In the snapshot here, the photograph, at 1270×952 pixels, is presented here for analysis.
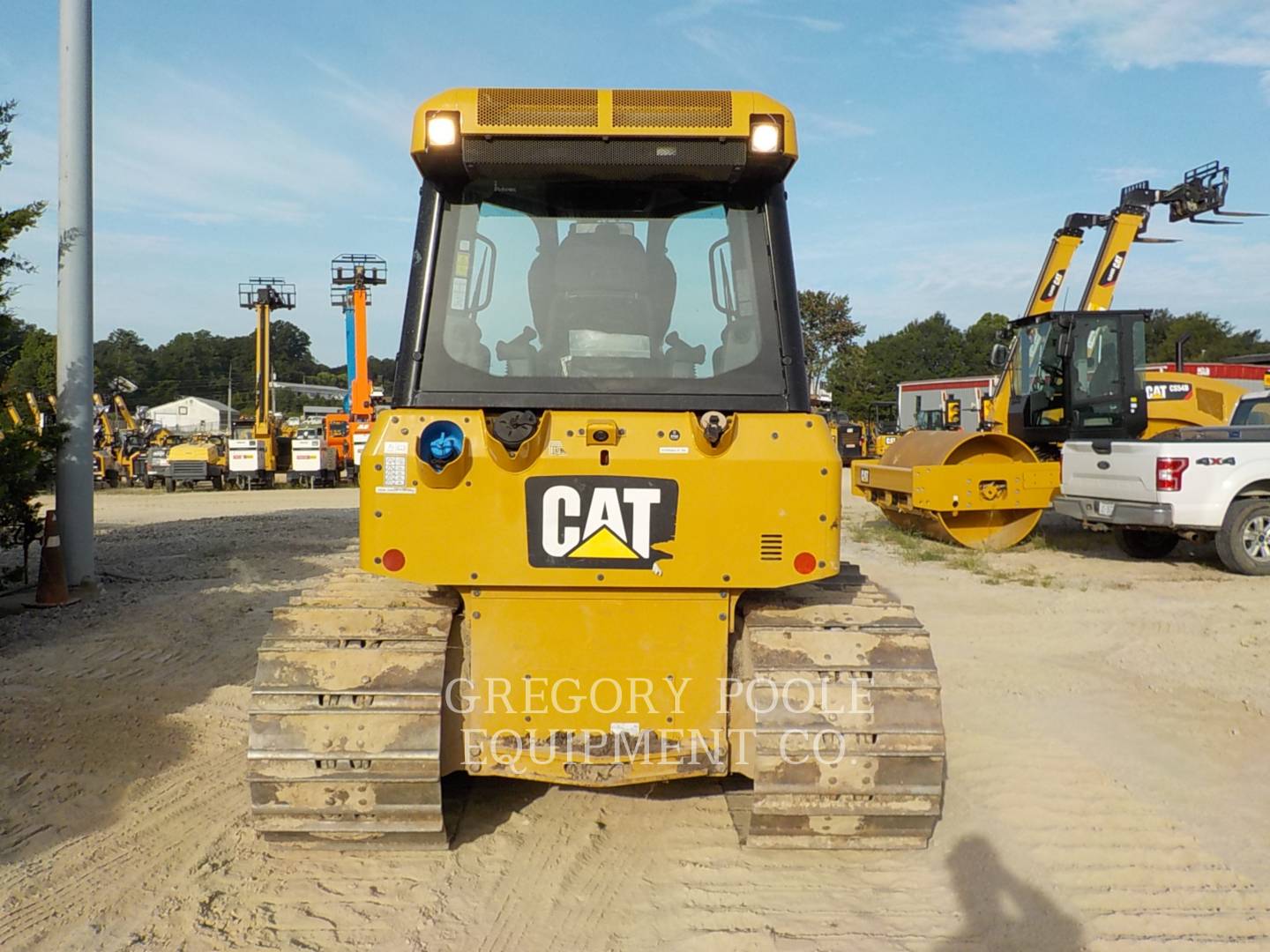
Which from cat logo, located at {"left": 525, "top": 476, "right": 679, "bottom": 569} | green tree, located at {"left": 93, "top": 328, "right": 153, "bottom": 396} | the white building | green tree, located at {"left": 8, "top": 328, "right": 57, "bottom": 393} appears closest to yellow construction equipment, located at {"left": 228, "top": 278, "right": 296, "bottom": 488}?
green tree, located at {"left": 8, "top": 328, "right": 57, "bottom": 393}

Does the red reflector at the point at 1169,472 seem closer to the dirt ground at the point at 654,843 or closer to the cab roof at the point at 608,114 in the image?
the dirt ground at the point at 654,843

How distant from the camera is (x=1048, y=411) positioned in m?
13.0

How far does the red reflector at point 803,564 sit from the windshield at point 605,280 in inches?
27.2

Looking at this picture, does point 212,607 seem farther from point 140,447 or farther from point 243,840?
point 140,447

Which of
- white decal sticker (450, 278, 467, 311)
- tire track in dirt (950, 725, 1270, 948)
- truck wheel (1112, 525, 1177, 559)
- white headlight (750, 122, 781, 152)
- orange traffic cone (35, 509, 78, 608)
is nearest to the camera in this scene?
tire track in dirt (950, 725, 1270, 948)

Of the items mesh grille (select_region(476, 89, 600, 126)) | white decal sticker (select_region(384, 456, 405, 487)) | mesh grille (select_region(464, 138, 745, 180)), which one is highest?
mesh grille (select_region(476, 89, 600, 126))

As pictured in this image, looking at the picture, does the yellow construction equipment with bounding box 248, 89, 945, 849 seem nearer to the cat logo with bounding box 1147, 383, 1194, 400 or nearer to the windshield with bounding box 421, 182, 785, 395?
the windshield with bounding box 421, 182, 785, 395

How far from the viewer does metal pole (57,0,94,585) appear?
8.38 m

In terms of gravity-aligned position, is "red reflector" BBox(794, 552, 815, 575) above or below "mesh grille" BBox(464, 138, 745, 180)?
below

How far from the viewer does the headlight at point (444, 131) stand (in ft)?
A: 11.5

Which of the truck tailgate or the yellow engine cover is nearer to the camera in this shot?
the yellow engine cover

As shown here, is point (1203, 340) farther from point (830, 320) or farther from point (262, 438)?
point (262, 438)

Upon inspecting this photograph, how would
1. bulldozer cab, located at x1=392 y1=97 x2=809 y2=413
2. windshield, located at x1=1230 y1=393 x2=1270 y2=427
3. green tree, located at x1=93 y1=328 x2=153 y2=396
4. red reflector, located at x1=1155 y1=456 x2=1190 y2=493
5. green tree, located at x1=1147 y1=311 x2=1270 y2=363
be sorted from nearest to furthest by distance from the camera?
bulldozer cab, located at x1=392 y1=97 x2=809 y2=413
red reflector, located at x1=1155 y1=456 x2=1190 y2=493
windshield, located at x1=1230 y1=393 x2=1270 y2=427
green tree, located at x1=1147 y1=311 x2=1270 y2=363
green tree, located at x1=93 y1=328 x2=153 y2=396

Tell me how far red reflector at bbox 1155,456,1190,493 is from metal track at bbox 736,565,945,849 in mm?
7672
